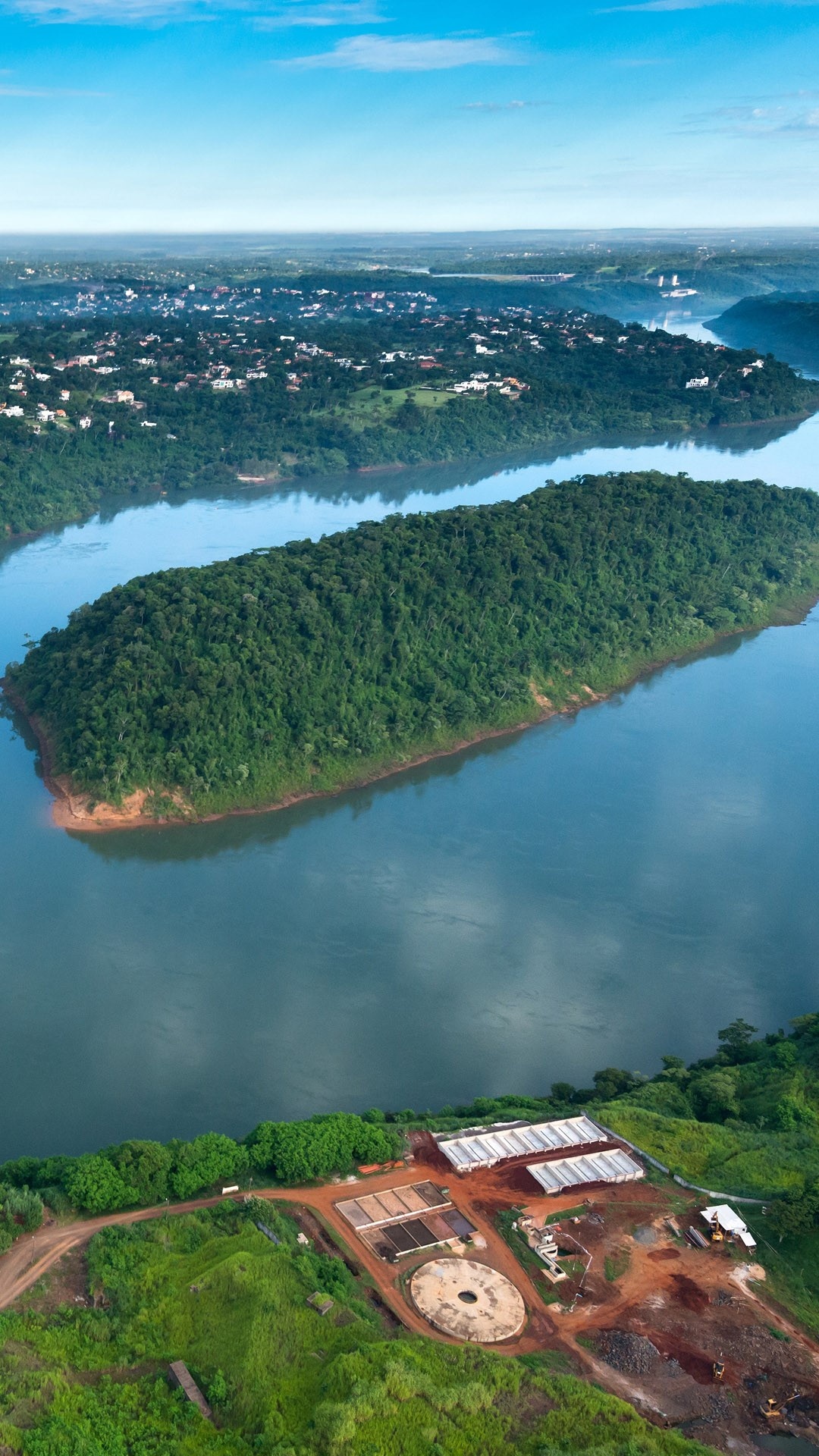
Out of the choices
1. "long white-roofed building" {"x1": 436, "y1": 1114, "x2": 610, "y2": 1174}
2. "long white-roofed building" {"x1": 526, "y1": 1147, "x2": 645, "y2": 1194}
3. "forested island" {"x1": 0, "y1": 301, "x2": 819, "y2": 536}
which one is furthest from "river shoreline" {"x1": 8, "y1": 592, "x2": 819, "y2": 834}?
"forested island" {"x1": 0, "y1": 301, "x2": 819, "y2": 536}

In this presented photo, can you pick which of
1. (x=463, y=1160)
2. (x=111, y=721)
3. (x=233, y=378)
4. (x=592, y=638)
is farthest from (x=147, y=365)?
(x=463, y=1160)

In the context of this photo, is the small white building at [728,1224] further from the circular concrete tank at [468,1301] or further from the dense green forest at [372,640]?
the dense green forest at [372,640]

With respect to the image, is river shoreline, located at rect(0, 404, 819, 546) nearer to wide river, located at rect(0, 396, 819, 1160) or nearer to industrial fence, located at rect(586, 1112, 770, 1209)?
wide river, located at rect(0, 396, 819, 1160)

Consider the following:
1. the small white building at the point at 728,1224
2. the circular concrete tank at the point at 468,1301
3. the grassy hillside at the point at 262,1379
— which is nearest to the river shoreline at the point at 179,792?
the grassy hillside at the point at 262,1379

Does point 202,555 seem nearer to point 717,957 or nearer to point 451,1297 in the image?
point 717,957

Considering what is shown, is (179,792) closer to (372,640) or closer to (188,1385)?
(372,640)

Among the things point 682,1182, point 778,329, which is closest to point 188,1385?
point 682,1182
